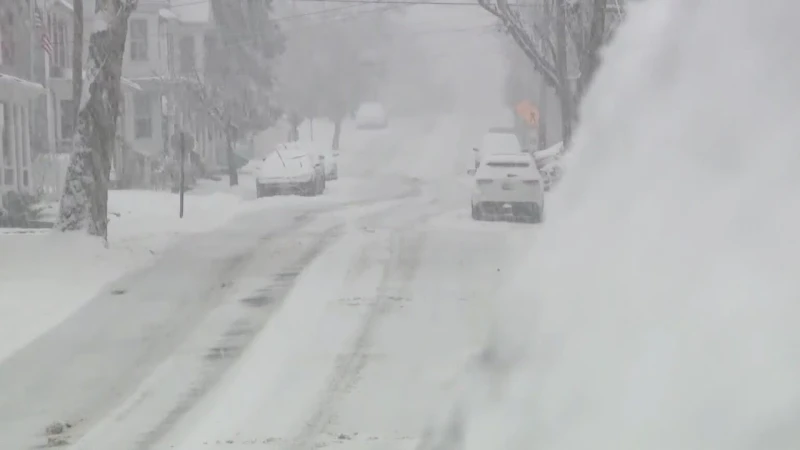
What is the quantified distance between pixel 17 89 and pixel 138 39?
17.4 metres

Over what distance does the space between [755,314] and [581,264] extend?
84 centimetres

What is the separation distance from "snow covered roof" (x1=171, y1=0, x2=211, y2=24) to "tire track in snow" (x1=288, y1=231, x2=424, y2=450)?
32.4m

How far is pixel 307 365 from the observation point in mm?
9984

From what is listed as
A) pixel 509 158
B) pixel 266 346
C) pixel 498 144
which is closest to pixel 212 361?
pixel 266 346

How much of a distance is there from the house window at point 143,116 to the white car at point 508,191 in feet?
84.2

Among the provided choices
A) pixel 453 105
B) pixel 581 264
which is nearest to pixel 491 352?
pixel 581 264

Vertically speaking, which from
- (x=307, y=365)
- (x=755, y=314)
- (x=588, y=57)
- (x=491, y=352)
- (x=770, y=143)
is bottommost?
(x=307, y=365)

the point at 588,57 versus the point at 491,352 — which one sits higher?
the point at 588,57

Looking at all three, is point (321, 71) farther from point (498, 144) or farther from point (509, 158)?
point (509, 158)

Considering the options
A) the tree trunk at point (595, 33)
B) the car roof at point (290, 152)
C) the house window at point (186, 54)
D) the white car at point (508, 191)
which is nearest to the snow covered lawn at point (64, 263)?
the white car at point (508, 191)

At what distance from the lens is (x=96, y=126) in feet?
57.5

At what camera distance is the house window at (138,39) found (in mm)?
46656

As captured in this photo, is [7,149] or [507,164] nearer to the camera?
[507,164]

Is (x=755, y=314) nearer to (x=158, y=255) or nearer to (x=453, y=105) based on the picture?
(x=158, y=255)
